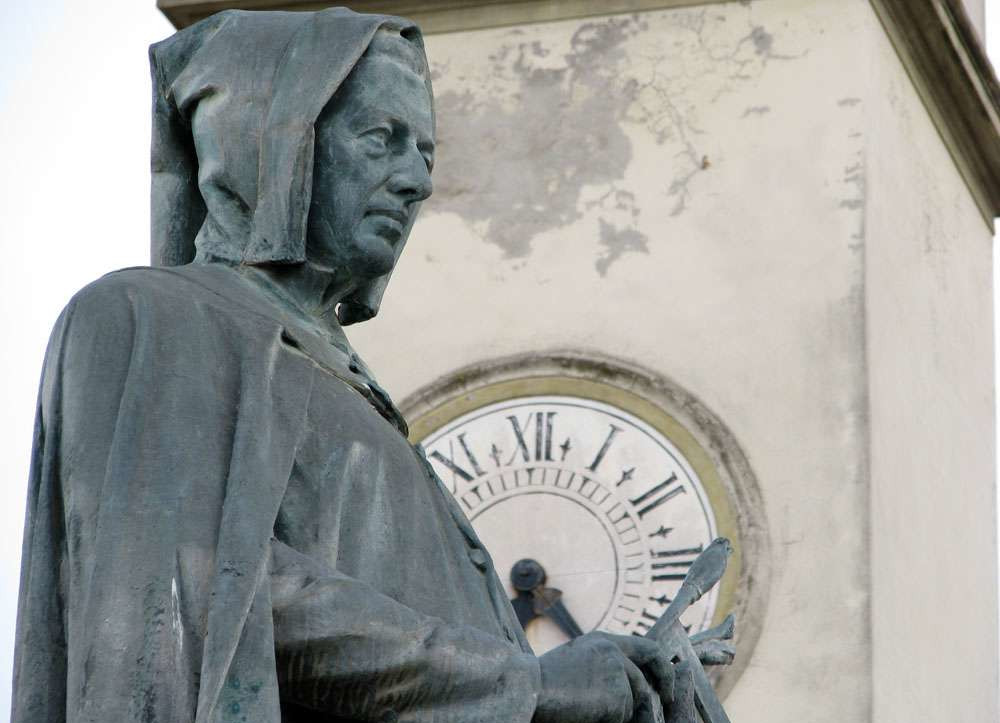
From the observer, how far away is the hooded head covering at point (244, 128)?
4539 millimetres

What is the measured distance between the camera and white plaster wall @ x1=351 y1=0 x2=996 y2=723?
15.9m

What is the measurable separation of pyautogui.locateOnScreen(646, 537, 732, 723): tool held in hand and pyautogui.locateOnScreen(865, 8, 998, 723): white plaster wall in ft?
36.1

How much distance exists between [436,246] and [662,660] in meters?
12.1

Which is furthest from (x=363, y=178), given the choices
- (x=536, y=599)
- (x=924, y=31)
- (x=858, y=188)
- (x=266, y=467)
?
(x=924, y=31)

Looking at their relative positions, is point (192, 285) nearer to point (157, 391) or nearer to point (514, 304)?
point (157, 391)

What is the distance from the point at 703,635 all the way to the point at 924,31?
1200cm

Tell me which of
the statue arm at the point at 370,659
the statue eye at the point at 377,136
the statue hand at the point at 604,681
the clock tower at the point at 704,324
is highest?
the clock tower at the point at 704,324

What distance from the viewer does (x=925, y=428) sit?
1667 cm

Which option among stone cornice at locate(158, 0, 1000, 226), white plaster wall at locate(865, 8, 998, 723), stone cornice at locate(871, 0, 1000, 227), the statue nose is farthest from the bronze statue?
stone cornice at locate(871, 0, 1000, 227)

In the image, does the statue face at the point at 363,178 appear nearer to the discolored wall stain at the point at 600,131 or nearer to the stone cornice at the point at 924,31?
the stone cornice at the point at 924,31

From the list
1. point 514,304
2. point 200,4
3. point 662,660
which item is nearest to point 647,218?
point 514,304

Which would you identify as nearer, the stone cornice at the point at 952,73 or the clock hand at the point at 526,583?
the clock hand at the point at 526,583

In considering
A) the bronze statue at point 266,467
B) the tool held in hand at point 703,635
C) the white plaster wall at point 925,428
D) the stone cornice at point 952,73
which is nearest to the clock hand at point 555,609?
the white plaster wall at point 925,428

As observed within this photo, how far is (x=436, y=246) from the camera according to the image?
649 inches
